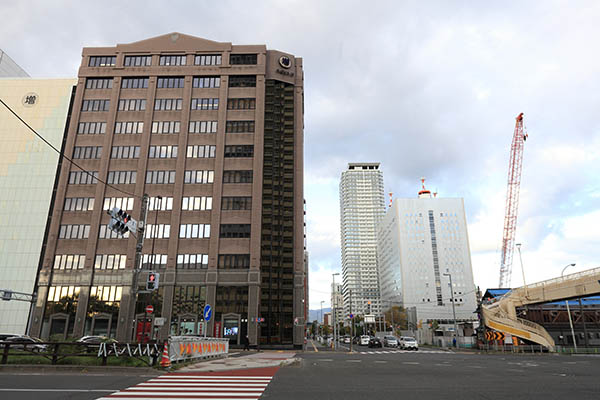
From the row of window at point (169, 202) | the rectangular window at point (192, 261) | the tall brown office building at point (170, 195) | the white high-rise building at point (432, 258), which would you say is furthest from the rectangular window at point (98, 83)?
the white high-rise building at point (432, 258)

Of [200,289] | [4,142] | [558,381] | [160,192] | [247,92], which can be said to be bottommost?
[558,381]

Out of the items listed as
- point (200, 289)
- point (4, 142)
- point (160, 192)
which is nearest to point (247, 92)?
point (160, 192)

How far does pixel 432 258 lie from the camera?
537 feet

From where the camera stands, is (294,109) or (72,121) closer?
(72,121)

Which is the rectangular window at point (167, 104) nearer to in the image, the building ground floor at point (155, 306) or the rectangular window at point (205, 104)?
the rectangular window at point (205, 104)

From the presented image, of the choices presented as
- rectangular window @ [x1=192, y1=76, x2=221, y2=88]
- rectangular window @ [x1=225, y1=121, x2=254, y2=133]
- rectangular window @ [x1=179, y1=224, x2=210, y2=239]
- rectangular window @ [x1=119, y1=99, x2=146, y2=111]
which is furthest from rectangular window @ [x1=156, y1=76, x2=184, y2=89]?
rectangular window @ [x1=179, y1=224, x2=210, y2=239]

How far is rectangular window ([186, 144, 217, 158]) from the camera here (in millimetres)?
60812

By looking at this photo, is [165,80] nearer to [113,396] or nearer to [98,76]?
[98,76]

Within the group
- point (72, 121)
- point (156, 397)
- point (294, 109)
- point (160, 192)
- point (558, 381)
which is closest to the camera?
point (156, 397)

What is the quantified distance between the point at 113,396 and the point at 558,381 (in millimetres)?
16316

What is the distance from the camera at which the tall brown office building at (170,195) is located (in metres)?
54.9

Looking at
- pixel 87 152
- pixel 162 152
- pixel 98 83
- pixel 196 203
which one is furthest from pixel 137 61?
pixel 196 203

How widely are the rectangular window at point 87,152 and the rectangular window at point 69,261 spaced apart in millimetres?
16343

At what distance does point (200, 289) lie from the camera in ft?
181
